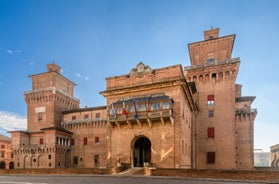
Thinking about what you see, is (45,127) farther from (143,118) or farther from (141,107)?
(143,118)

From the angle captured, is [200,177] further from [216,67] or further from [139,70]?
[216,67]

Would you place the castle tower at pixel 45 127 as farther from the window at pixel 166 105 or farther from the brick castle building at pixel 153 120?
the window at pixel 166 105

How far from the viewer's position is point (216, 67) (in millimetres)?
35312

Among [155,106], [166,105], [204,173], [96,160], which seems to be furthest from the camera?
[96,160]

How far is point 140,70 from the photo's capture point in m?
25.8

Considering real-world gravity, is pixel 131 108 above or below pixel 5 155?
above

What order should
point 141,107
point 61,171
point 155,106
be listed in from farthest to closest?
point 141,107 < point 155,106 < point 61,171

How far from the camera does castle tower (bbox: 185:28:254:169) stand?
33219 mm

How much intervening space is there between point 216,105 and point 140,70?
17.1m

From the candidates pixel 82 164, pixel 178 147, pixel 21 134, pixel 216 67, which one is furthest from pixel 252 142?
pixel 21 134

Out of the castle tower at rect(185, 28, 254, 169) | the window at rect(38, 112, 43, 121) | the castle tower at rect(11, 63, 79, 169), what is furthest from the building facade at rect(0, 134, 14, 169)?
the castle tower at rect(185, 28, 254, 169)

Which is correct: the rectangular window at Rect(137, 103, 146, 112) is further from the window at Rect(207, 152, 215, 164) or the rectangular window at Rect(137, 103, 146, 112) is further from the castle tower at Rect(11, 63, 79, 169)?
the castle tower at Rect(11, 63, 79, 169)

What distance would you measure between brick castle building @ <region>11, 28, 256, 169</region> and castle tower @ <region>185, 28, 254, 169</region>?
156 millimetres

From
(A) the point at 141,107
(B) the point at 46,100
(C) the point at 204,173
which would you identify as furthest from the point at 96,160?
(C) the point at 204,173
